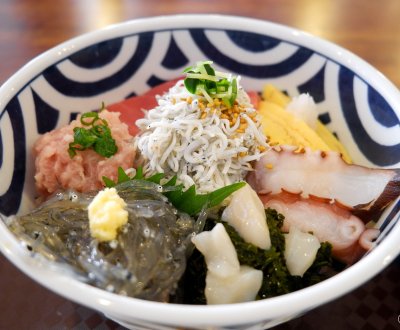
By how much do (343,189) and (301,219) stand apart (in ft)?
0.85

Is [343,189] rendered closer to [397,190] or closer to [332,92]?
[397,190]

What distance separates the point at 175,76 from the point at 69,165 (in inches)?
33.6

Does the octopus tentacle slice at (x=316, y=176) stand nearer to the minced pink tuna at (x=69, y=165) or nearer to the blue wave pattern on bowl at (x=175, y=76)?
the blue wave pattern on bowl at (x=175, y=76)

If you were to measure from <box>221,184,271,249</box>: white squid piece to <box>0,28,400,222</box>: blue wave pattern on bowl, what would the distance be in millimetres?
689

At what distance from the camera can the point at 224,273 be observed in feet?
4.00

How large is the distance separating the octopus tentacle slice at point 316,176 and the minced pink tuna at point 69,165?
570mm

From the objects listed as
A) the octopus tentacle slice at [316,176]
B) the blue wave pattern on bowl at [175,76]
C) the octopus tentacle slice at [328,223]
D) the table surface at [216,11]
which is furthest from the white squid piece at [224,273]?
the table surface at [216,11]

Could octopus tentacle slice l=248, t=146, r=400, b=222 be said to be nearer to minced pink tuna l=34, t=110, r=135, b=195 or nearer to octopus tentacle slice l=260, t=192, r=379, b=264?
octopus tentacle slice l=260, t=192, r=379, b=264

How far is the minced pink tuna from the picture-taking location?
5.28 ft

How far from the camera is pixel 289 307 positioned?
1.03 meters

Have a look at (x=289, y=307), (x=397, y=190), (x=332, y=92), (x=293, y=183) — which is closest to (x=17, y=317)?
(x=289, y=307)

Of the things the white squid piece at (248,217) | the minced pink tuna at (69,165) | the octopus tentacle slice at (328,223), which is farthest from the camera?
the minced pink tuna at (69,165)

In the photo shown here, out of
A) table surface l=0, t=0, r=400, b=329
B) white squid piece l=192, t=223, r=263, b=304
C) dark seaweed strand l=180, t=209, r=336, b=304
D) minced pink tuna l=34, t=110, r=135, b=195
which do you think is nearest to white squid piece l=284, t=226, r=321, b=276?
dark seaweed strand l=180, t=209, r=336, b=304

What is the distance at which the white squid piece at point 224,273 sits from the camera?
1214 mm
